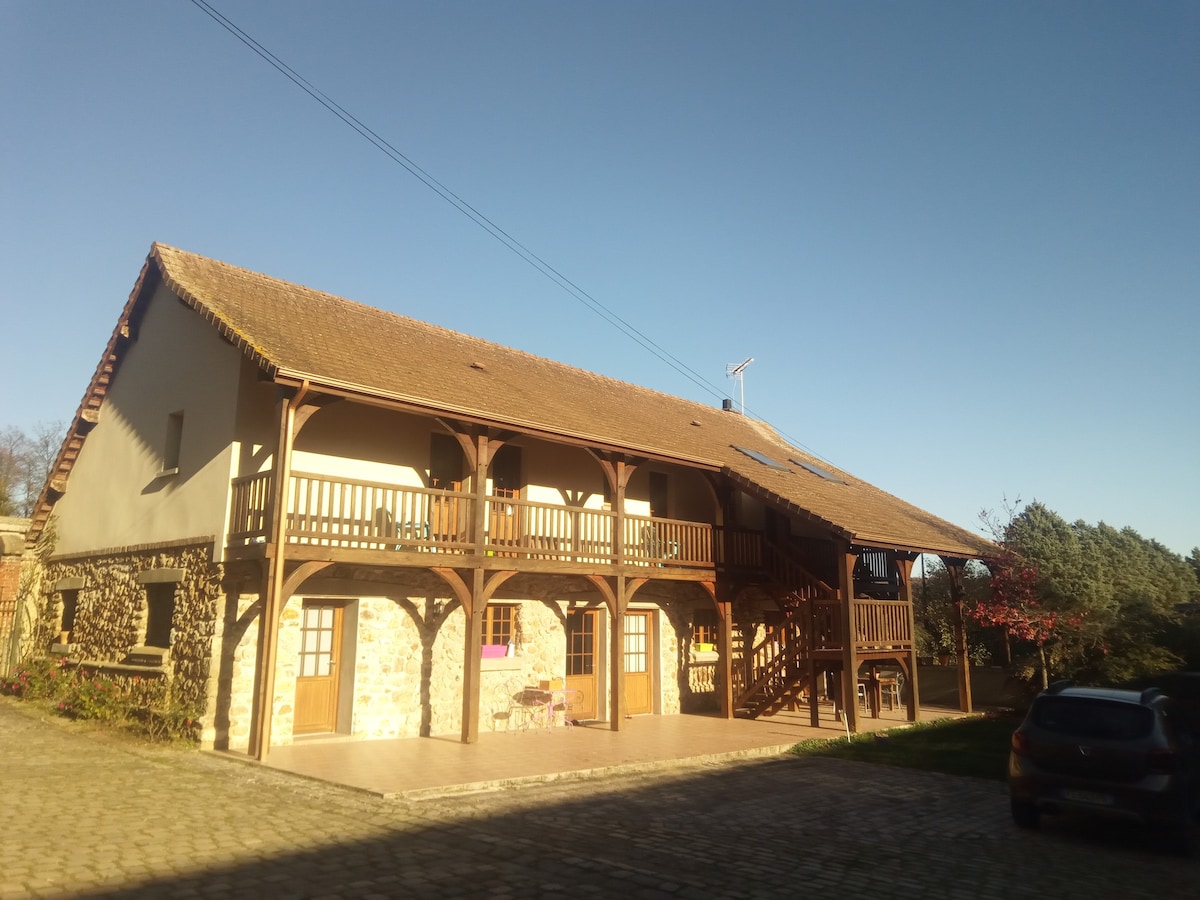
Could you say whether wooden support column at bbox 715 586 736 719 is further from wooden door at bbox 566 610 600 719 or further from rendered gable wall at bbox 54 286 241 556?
rendered gable wall at bbox 54 286 241 556

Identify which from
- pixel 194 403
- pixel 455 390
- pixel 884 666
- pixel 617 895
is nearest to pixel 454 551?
pixel 455 390

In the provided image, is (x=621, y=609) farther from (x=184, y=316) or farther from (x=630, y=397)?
(x=184, y=316)

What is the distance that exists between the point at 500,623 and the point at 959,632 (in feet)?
32.7

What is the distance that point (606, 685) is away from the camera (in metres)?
16.2

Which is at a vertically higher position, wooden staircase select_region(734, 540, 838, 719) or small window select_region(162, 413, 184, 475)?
small window select_region(162, 413, 184, 475)

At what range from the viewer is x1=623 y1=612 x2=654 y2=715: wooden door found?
672 inches

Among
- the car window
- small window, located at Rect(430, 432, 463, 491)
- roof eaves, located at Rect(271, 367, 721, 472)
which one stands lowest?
the car window

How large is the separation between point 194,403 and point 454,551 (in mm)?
4963

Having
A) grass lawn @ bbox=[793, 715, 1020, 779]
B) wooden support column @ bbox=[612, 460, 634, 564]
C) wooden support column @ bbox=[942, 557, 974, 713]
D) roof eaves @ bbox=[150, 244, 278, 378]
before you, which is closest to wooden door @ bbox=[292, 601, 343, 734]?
roof eaves @ bbox=[150, 244, 278, 378]

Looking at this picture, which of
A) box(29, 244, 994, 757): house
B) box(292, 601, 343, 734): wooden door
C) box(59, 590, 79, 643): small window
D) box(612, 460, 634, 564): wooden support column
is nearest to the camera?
box(29, 244, 994, 757): house

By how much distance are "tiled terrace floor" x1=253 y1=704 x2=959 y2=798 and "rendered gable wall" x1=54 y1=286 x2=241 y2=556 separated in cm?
396

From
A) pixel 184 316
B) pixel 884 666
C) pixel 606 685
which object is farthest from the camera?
pixel 884 666

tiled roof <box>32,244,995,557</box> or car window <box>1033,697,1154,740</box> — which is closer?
car window <box>1033,697,1154,740</box>

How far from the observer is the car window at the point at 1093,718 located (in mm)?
7957
